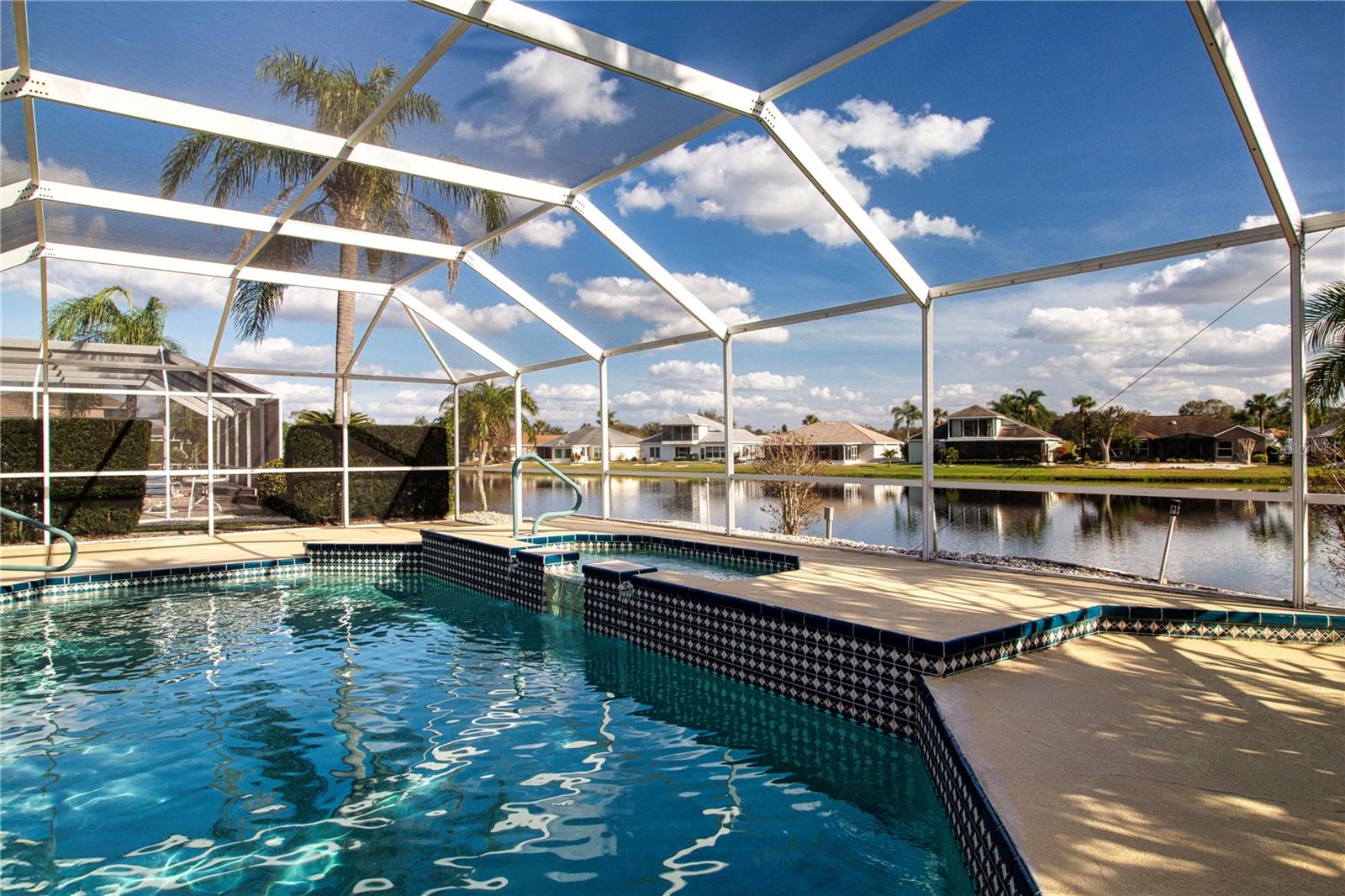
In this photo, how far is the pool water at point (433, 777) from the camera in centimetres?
280

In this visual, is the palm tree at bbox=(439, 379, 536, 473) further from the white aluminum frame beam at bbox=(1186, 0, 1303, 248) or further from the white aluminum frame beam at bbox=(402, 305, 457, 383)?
the white aluminum frame beam at bbox=(1186, 0, 1303, 248)

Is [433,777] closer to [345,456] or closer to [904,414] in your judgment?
[345,456]

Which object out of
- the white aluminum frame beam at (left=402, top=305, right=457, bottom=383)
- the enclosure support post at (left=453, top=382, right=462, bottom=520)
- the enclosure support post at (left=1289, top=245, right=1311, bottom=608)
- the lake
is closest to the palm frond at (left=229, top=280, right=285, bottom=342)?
the white aluminum frame beam at (left=402, top=305, right=457, bottom=383)

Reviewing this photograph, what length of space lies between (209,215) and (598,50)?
202 inches

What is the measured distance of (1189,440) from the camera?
23.2 feet

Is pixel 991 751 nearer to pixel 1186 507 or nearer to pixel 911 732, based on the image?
pixel 911 732

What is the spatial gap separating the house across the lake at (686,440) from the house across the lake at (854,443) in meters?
12.5

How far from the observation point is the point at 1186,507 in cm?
671

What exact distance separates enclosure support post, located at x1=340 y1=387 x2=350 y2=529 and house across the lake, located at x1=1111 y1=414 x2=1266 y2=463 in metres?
11.2

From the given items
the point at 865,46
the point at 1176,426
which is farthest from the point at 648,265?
the point at 1176,426

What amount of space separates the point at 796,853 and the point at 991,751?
88cm

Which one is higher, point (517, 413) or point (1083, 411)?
point (517, 413)

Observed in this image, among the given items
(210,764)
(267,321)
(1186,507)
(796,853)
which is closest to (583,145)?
(210,764)

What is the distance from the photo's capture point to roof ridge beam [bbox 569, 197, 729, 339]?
26.3 feet
